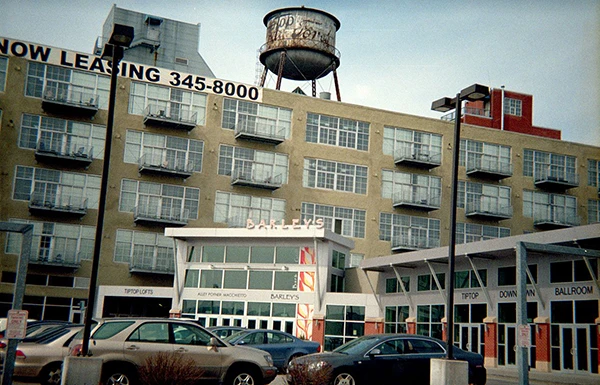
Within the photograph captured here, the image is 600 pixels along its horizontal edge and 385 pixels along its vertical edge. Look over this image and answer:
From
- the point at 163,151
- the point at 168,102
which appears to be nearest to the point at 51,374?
the point at 163,151

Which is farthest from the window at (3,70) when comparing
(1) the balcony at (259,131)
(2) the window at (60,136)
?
(1) the balcony at (259,131)

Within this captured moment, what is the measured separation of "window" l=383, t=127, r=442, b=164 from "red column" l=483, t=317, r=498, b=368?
79.5ft

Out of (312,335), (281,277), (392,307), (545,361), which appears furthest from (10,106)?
(545,361)

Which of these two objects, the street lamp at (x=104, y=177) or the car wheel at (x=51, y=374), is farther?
the car wheel at (x=51, y=374)

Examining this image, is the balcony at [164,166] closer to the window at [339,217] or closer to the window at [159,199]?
the window at [159,199]

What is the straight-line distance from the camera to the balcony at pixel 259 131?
56344 millimetres

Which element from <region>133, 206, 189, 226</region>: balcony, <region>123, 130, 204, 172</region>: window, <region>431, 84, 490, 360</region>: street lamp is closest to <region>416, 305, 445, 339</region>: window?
<region>133, 206, 189, 226</region>: balcony

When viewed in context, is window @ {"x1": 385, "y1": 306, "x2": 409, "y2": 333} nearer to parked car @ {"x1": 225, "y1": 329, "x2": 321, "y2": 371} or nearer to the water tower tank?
parked car @ {"x1": 225, "y1": 329, "x2": 321, "y2": 371}

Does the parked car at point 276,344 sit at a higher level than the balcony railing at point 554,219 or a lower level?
lower

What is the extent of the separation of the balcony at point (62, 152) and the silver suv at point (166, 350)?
37.7 m

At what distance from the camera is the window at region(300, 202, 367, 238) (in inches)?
2293

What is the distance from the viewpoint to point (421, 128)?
6244 centimetres

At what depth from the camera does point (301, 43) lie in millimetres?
59188

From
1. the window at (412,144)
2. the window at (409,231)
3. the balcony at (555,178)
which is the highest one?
the window at (412,144)
